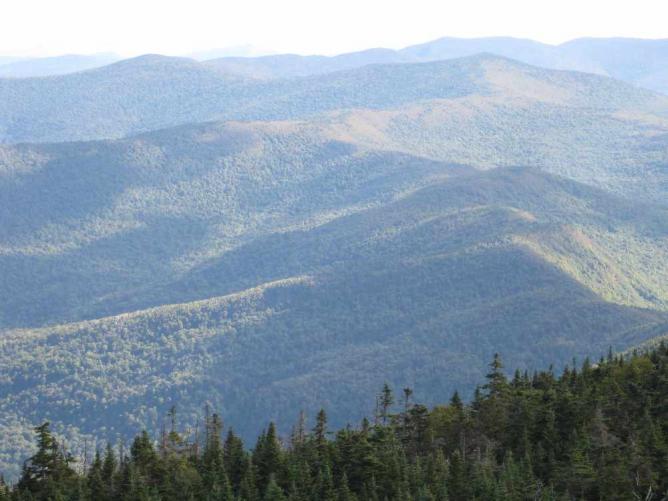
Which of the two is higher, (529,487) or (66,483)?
(66,483)

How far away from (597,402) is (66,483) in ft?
138

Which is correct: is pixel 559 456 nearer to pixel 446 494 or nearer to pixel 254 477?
pixel 446 494

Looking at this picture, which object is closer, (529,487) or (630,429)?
(529,487)

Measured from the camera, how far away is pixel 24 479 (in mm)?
93000

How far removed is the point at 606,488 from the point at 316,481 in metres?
21.0

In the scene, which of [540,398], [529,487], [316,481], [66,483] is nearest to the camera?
[529,487]

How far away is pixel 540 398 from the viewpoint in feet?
321

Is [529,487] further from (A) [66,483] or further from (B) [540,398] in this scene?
(A) [66,483]

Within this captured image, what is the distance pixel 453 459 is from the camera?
282 feet

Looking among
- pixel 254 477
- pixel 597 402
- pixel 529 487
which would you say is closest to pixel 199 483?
pixel 254 477

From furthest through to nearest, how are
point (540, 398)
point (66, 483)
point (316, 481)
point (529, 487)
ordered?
1. point (540, 398)
2. point (66, 483)
3. point (316, 481)
4. point (529, 487)

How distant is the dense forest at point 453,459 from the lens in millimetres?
80375

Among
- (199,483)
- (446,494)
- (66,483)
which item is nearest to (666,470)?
(446,494)

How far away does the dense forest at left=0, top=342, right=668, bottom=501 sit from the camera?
8038 cm
